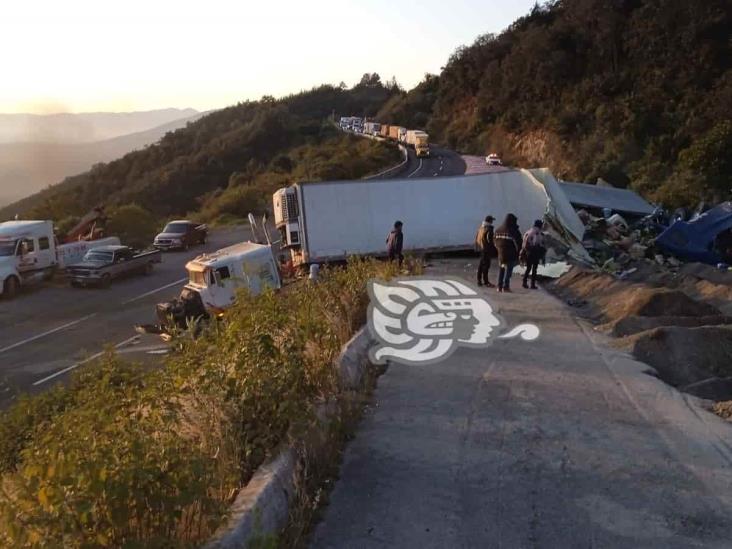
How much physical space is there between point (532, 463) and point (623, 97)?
4398 cm

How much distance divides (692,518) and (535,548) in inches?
48.8

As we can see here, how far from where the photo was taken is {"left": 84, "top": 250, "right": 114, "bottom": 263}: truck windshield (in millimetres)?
26608

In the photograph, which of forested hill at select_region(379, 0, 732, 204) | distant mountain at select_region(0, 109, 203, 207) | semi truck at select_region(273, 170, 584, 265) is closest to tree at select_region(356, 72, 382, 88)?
distant mountain at select_region(0, 109, 203, 207)

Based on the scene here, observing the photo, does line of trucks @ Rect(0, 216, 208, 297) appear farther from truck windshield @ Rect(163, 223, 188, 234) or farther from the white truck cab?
the white truck cab

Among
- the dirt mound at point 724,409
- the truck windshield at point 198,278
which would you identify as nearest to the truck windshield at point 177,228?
the truck windshield at point 198,278

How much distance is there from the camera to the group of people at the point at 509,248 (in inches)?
551

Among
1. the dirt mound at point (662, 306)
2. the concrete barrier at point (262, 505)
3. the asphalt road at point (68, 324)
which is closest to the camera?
the concrete barrier at point (262, 505)

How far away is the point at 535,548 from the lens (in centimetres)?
463

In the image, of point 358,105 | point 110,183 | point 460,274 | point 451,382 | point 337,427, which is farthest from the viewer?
point 358,105

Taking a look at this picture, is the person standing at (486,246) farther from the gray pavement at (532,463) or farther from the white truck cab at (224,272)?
the gray pavement at (532,463)

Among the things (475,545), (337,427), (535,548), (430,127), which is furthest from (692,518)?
(430,127)

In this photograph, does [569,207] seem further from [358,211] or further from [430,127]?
[430,127]

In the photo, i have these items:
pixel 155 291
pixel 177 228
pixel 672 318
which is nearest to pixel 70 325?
pixel 155 291

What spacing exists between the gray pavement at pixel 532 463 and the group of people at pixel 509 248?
5.31m
